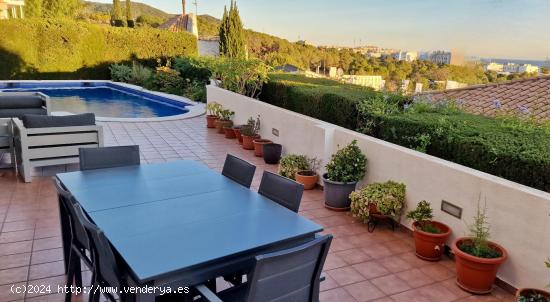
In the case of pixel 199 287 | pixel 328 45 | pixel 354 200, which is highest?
pixel 328 45

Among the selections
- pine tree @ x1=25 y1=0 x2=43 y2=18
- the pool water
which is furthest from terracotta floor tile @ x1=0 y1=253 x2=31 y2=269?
pine tree @ x1=25 y1=0 x2=43 y2=18

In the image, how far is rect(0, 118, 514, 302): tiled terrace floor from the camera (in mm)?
3176

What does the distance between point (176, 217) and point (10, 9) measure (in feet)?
101

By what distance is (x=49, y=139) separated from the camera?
18.1 feet

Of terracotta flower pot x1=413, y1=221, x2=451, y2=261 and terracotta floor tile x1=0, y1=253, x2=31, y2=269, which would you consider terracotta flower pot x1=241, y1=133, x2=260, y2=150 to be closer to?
terracotta flower pot x1=413, y1=221, x2=451, y2=261

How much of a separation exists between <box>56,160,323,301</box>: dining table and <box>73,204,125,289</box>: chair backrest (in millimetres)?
50

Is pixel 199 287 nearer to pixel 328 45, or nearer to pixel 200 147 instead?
pixel 200 147

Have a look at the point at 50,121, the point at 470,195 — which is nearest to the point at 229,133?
the point at 50,121

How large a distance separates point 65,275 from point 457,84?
9017 mm

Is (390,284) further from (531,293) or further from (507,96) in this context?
(507,96)

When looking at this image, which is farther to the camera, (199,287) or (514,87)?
(514,87)

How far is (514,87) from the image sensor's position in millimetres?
A: 8828

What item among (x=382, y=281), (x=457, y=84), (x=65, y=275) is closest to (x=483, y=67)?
(x=457, y=84)

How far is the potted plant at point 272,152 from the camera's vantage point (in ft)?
22.3
